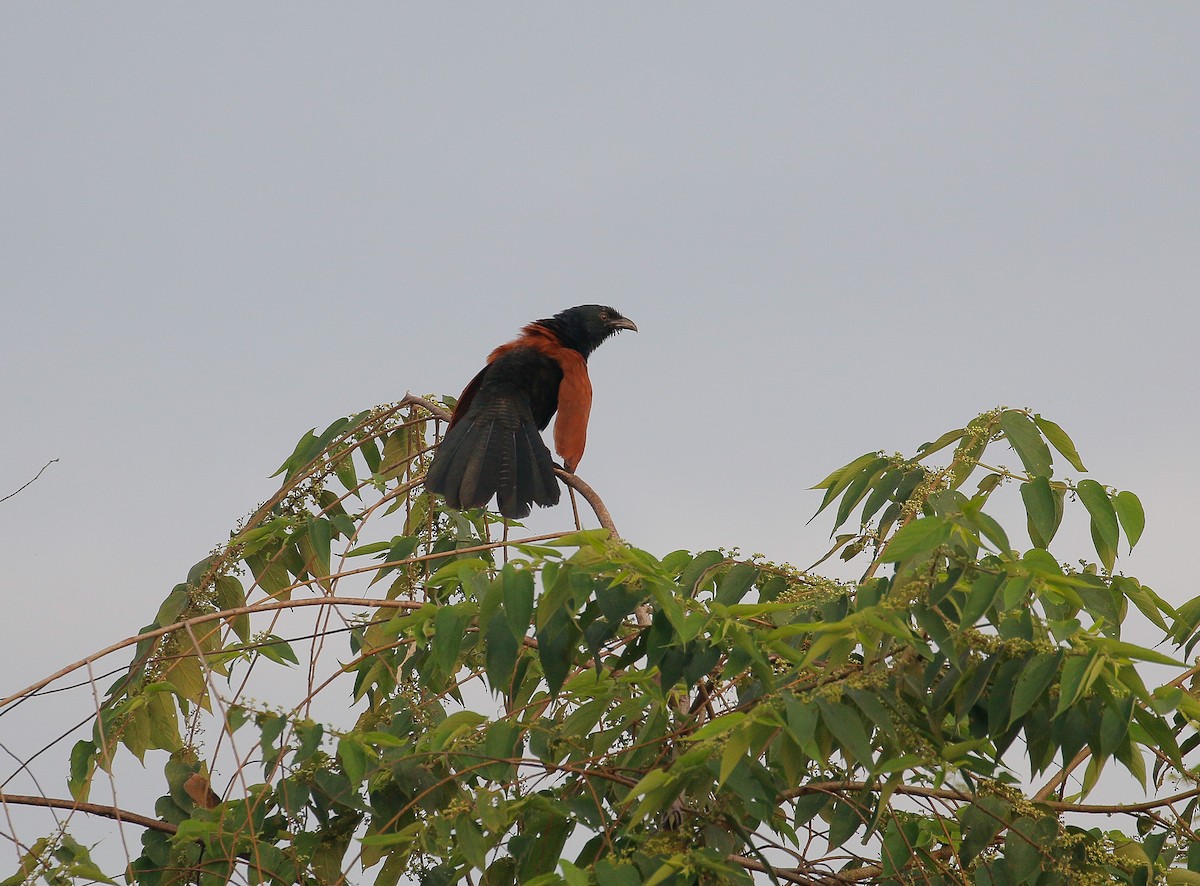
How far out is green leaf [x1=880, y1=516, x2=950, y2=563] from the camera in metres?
1.49

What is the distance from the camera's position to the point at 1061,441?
7.57ft

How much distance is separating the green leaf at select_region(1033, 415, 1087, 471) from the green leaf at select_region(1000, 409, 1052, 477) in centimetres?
4

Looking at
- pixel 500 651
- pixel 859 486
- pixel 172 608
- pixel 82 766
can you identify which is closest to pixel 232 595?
pixel 172 608

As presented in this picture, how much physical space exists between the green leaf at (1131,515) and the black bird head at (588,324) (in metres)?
4.28

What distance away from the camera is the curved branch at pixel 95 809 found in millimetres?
2182

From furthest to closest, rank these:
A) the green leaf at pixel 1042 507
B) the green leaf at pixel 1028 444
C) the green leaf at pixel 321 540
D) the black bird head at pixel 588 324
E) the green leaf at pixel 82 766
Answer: the black bird head at pixel 588 324
the green leaf at pixel 321 540
the green leaf at pixel 82 766
the green leaf at pixel 1028 444
the green leaf at pixel 1042 507

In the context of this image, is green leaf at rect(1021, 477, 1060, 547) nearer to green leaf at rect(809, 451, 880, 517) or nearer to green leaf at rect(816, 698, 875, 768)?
green leaf at rect(809, 451, 880, 517)

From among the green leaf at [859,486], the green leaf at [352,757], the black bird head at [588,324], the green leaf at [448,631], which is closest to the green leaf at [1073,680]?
the green leaf at [859,486]

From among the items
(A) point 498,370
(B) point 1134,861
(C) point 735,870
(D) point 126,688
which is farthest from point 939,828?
(A) point 498,370

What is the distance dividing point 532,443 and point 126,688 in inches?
70.0

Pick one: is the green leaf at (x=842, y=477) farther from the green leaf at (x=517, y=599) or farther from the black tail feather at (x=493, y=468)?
the black tail feather at (x=493, y=468)

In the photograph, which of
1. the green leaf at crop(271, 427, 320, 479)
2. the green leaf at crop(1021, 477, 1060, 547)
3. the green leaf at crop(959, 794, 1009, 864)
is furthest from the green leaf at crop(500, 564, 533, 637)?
the green leaf at crop(271, 427, 320, 479)

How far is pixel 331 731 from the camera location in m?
1.99

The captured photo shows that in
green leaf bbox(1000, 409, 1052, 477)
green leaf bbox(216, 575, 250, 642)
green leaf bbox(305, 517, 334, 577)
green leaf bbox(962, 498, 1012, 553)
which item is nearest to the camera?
green leaf bbox(962, 498, 1012, 553)
